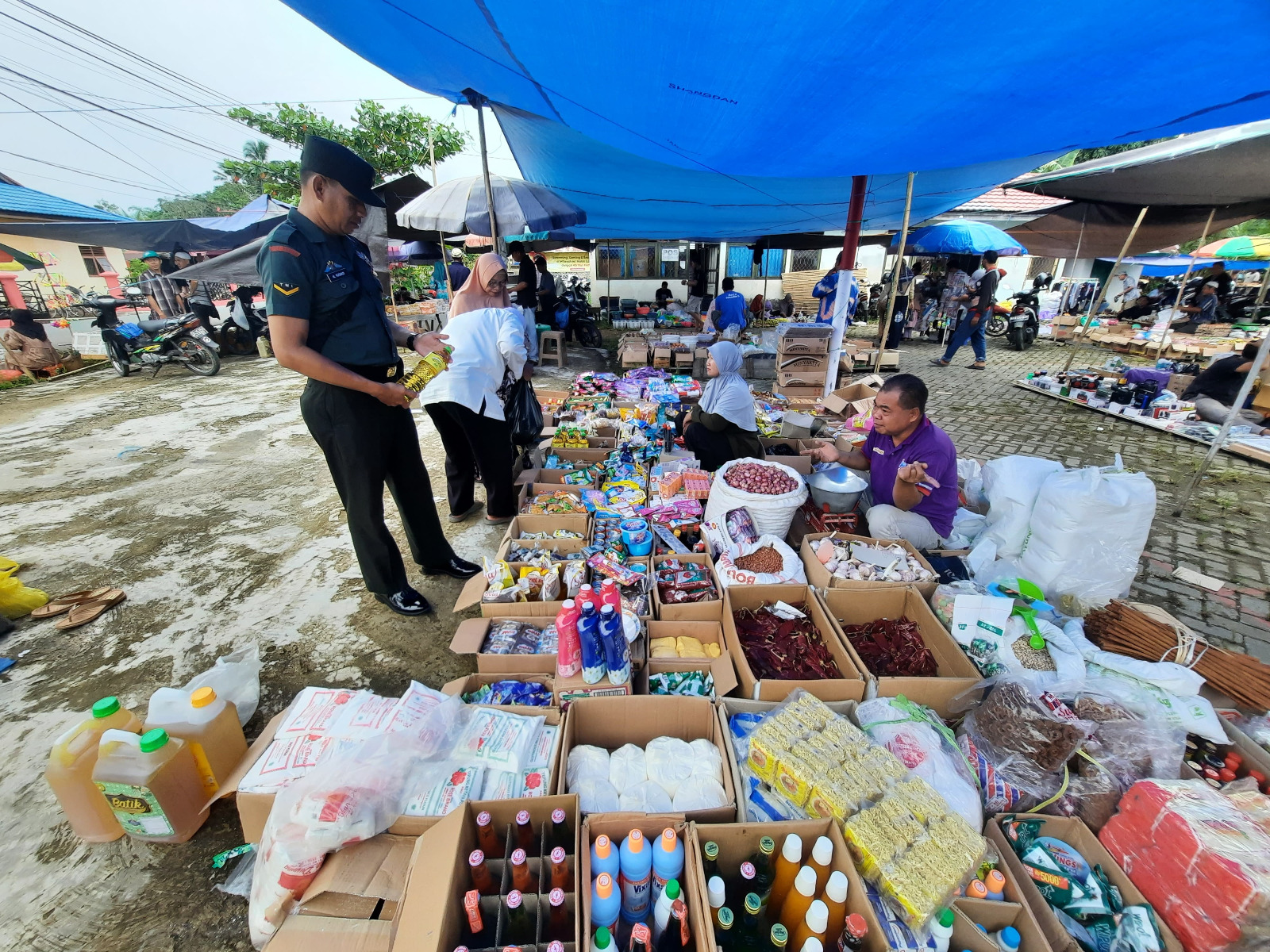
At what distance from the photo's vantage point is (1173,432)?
575 centimetres

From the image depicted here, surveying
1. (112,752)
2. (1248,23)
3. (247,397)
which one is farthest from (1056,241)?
(247,397)

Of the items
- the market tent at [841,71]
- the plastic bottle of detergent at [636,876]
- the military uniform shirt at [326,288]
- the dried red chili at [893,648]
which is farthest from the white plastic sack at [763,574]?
the market tent at [841,71]

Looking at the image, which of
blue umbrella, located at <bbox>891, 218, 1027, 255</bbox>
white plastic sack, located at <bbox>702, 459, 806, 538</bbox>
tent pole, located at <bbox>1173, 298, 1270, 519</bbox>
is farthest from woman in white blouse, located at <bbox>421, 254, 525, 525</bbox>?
blue umbrella, located at <bbox>891, 218, 1027, 255</bbox>

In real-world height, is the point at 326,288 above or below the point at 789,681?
above

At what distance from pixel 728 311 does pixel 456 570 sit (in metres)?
6.86

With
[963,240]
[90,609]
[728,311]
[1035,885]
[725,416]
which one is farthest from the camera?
[963,240]

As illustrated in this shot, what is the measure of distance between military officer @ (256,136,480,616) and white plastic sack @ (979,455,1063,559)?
3.37 metres

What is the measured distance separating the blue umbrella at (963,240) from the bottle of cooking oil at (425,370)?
913 cm

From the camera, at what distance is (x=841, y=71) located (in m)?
1.90

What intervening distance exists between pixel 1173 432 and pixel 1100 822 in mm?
6565

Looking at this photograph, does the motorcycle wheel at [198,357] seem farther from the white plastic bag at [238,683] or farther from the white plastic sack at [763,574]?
the white plastic sack at [763,574]

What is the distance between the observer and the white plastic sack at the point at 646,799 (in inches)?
63.1

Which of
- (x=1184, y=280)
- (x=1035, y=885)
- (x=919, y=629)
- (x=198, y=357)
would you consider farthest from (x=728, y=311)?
(x=198, y=357)

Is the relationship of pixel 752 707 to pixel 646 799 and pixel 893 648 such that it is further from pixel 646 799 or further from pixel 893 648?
pixel 893 648
